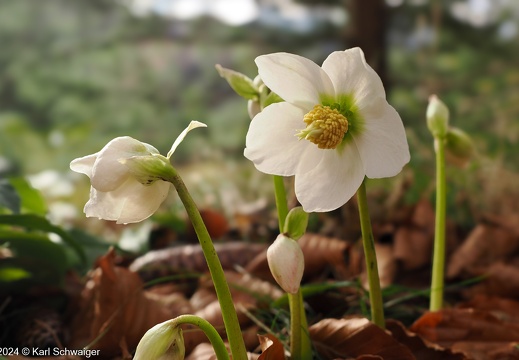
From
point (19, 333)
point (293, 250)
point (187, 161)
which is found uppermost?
point (293, 250)

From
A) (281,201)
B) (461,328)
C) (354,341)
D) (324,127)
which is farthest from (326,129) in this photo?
(461,328)

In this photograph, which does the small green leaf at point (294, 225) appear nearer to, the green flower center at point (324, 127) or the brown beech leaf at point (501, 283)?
the green flower center at point (324, 127)

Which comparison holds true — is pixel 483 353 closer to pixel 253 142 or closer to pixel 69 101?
pixel 253 142

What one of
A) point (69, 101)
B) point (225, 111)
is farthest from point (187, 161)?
point (69, 101)

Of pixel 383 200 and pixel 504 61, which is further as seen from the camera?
pixel 504 61

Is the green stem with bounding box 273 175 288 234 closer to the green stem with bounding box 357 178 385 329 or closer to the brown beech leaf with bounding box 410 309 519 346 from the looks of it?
the green stem with bounding box 357 178 385 329

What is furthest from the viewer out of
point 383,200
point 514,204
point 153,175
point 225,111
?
point 225,111

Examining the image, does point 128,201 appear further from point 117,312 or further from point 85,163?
point 117,312
